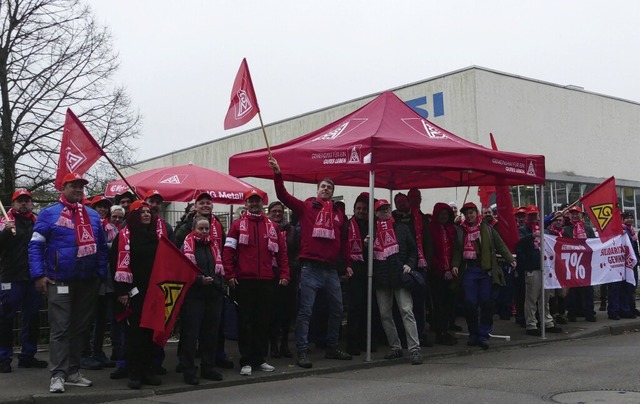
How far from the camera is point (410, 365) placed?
29.6 feet

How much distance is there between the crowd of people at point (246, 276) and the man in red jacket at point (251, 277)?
0.01 meters

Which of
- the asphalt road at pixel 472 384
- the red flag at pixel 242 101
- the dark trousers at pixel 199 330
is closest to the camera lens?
the asphalt road at pixel 472 384

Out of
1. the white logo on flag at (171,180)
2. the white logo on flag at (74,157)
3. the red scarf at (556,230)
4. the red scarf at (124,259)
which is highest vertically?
the white logo on flag at (171,180)

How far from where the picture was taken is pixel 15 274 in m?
8.36

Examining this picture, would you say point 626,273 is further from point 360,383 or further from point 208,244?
point 208,244

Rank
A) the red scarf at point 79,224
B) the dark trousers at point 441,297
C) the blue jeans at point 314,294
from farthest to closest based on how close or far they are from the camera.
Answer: the dark trousers at point 441,297 → the blue jeans at point 314,294 → the red scarf at point 79,224

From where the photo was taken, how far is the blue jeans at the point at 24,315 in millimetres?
8391

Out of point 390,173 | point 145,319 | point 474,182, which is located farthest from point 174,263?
point 474,182

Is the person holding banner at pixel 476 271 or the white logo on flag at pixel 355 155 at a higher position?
the white logo on flag at pixel 355 155

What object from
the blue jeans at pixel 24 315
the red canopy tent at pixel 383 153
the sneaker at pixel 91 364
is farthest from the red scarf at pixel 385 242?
the blue jeans at pixel 24 315

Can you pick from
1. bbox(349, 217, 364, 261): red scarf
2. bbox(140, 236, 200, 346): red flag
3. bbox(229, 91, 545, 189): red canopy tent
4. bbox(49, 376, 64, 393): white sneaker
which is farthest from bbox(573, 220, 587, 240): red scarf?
bbox(49, 376, 64, 393): white sneaker

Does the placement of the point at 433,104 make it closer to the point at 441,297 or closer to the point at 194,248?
the point at 441,297

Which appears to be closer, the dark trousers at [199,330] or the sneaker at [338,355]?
the dark trousers at [199,330]

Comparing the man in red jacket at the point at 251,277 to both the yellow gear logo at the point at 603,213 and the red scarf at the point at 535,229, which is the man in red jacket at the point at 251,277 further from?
the yellow gear logo at the point at 603,213
